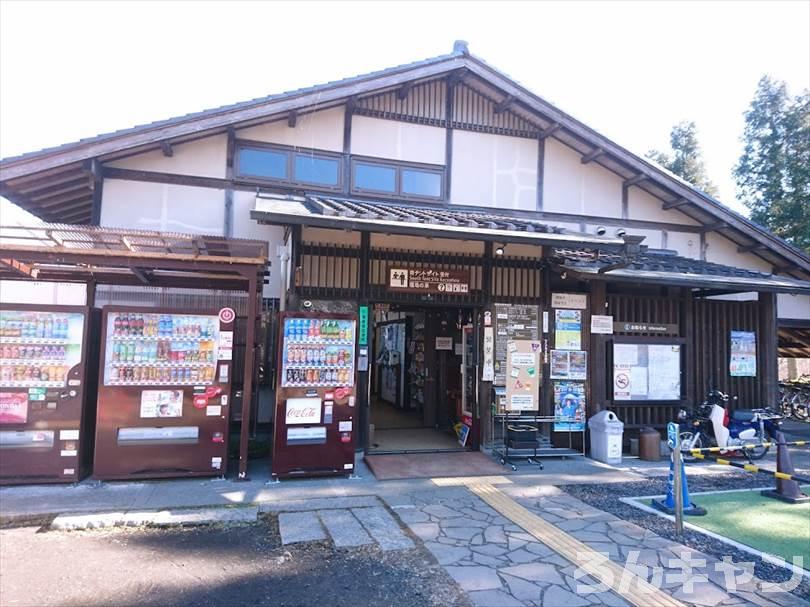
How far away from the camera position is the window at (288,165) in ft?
28.7

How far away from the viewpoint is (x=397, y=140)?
9391 mm

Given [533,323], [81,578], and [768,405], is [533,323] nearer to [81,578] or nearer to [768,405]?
[768,405]

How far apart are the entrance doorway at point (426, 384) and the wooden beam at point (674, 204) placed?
5.04 metres

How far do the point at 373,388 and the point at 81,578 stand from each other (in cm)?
1318

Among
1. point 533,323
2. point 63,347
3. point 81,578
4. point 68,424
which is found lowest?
point 81,578

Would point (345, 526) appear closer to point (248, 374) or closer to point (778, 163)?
point (248, 374)

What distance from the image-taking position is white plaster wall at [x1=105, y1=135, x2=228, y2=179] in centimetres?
823

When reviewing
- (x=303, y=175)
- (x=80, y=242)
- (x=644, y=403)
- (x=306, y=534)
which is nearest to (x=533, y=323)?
(x=644, y=403)

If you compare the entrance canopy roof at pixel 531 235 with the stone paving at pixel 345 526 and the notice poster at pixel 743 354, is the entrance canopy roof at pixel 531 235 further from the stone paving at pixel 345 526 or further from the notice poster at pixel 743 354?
the stone paving at pixel 345 526

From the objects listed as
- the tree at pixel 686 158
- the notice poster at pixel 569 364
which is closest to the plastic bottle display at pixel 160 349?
the notice poster at pixel 569 364

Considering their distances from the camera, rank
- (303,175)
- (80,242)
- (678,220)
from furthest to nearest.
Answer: (678,220) → (303,175) → (80,242)

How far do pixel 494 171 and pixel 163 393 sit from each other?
6925 millimetres

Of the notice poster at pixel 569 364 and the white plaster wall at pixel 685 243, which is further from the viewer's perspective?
the white plaster wall at pixel 685 243

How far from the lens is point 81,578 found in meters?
4.14
